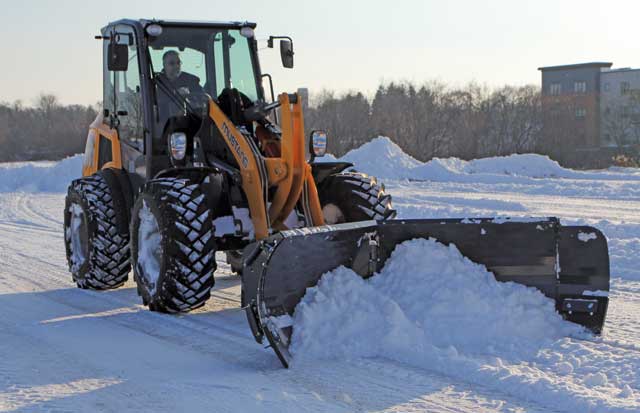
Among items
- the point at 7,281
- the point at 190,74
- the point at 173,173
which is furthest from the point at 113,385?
the point at 7,281

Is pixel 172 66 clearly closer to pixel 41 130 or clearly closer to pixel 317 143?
pixel 317 143

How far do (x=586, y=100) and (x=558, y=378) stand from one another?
65.9 meters

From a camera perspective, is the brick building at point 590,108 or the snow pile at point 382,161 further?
the brick building at point 590,108

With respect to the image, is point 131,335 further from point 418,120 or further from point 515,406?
point 418,120

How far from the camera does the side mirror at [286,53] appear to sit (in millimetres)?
8328

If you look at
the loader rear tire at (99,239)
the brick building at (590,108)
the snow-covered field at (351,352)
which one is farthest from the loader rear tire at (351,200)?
the brick building at (590,108)

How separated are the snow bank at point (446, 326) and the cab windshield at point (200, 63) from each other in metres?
2.83

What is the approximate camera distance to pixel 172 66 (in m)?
7.89

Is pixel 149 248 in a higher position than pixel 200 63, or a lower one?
lower

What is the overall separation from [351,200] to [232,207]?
1.08 m

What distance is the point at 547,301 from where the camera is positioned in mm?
6016

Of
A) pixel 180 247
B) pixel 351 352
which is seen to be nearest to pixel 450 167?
pixel 180 247

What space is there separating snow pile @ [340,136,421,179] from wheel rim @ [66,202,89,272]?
1638cm

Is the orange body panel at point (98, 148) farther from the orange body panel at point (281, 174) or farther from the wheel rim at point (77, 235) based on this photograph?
the orange body panel at point (281, 174)
